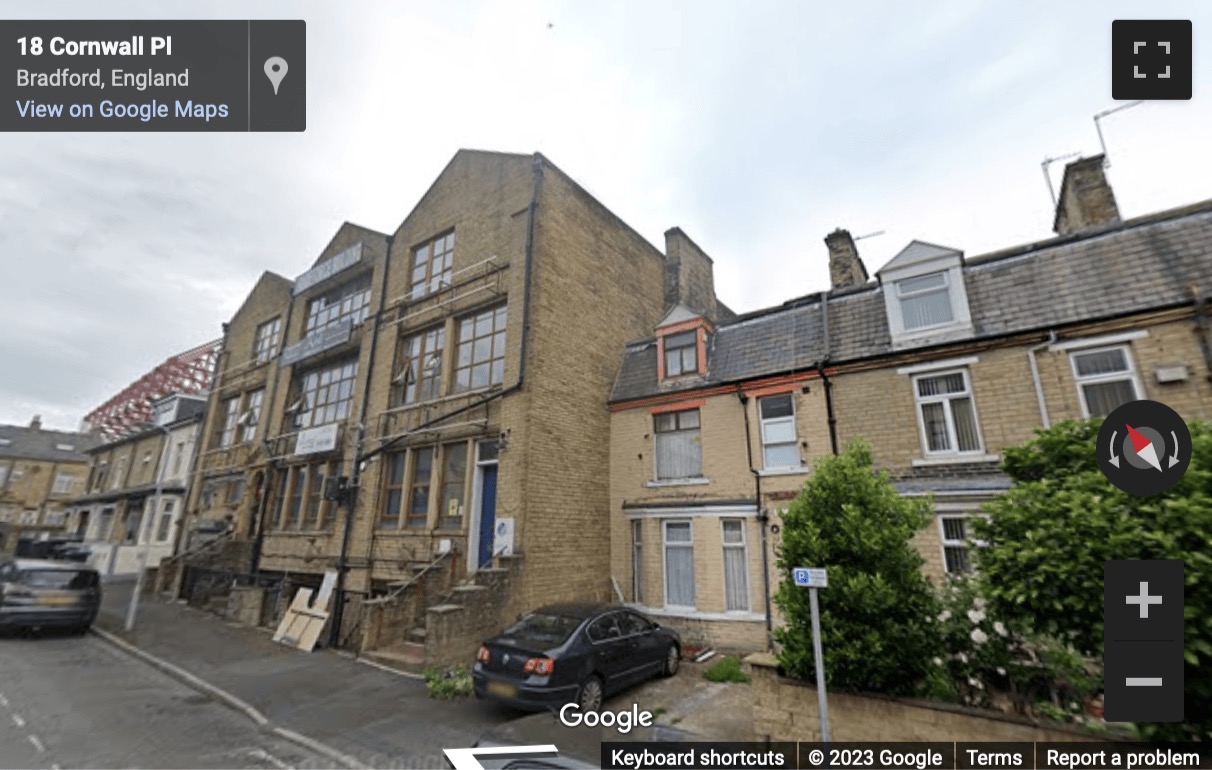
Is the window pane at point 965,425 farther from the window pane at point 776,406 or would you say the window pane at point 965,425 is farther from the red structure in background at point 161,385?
the red structure in background at point 161,385

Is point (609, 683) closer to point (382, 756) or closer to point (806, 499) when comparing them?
point (382, 756)

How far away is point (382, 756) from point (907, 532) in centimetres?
691

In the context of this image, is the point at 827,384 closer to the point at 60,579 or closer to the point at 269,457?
the point at 60,579

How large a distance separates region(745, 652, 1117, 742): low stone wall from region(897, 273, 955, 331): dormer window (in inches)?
343

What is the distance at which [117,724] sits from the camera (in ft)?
24.2

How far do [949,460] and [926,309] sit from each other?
352cm

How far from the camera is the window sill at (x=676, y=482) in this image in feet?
44.5

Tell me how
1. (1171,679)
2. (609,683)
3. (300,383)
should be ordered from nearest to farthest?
(1171,679)
(609,683)
(300,383)

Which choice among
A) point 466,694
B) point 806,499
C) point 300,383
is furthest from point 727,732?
point 300,383

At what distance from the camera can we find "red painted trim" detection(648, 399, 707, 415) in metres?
14.1

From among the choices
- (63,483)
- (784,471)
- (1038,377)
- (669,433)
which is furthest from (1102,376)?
(63,483)

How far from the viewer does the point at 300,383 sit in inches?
844

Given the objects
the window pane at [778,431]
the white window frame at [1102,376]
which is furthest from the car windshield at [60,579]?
the white window frame at [1102,376]

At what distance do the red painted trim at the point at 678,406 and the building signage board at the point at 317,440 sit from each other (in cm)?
1075
